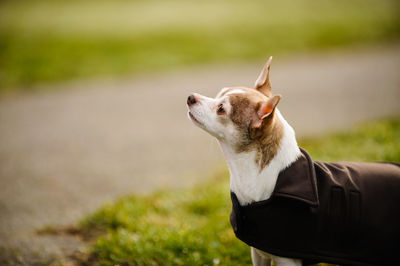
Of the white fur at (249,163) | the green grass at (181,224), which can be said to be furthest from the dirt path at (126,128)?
the white fur at (249,163)

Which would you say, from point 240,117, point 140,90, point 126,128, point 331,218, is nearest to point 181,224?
point 240,117

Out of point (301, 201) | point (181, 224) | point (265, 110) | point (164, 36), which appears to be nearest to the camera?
point (301, 201)

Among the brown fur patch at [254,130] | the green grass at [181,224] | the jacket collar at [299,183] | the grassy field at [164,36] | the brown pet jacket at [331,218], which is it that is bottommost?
the green grass at [181,224]

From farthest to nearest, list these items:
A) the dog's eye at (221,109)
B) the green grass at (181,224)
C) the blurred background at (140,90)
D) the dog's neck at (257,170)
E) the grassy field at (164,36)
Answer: the grassy field at (164,36) < the blurred background at (140,90) < the green grass at (181,224) < the dog's eye at (221,109) < the dog's neck at (257,170)

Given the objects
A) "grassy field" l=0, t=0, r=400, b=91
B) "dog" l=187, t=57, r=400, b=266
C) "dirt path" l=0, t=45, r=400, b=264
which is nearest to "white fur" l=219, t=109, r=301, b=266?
"dog" l=187, t=57, r=400, b=266

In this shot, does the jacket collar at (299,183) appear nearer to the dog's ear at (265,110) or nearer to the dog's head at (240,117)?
the dog's head at (240,117)

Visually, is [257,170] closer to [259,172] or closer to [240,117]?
[259,172]

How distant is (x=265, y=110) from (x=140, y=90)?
7.36 metres

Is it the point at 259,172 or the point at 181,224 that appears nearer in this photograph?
the point at 259,172

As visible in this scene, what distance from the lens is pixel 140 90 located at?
958cm

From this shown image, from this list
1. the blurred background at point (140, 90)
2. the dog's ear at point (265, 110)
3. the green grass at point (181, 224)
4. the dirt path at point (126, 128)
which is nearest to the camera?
the dog's ear at point (265, 110)

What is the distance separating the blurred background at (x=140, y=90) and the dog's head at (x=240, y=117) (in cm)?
233

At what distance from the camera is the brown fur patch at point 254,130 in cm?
265

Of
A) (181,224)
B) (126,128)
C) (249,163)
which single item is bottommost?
(181,224)
